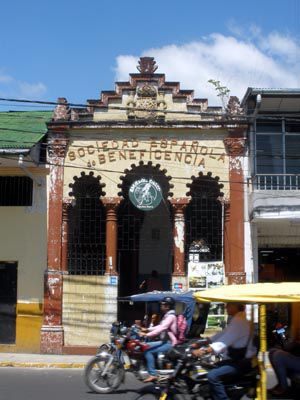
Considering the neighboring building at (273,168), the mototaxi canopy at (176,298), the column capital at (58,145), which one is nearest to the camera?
the mototaxi canopy at (176,298)

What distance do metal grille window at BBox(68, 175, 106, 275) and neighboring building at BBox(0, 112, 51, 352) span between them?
0.89 meters

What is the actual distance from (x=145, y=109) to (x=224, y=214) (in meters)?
3.78

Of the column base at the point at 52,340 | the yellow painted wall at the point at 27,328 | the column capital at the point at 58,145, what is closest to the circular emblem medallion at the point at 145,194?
the column capital at the point at 58,145

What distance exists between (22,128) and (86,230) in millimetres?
3634

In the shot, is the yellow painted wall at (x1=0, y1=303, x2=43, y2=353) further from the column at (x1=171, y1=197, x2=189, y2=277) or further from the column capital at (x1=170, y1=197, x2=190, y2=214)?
the column capital at (x1=170, y1=197, x2=190, y2=214)

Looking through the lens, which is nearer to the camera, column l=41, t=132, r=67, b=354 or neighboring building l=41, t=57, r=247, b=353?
column l=41, t=132, r=67, b=354

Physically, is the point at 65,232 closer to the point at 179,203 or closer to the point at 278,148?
the point at 179,203

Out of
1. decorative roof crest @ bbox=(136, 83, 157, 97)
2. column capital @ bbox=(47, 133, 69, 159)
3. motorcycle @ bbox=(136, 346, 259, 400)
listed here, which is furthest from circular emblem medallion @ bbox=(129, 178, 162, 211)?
motorcycle @ bbox=(136, 346, 259, 400)

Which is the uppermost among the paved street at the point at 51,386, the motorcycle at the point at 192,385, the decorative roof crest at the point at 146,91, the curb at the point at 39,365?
the decorative roof crest at the point at 146,91

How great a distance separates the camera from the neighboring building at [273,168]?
55.5 feet

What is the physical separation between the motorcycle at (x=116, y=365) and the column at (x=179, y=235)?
616cm

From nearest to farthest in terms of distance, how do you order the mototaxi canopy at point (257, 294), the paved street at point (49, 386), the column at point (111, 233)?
the mototaxi canopy at point (257, 294) < the paved street at point (49, 386) < the column at point (111, 233)

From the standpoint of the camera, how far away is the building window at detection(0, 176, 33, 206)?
18.3m

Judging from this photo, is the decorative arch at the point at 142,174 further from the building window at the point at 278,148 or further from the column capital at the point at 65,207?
the building window at the point at 278,148
